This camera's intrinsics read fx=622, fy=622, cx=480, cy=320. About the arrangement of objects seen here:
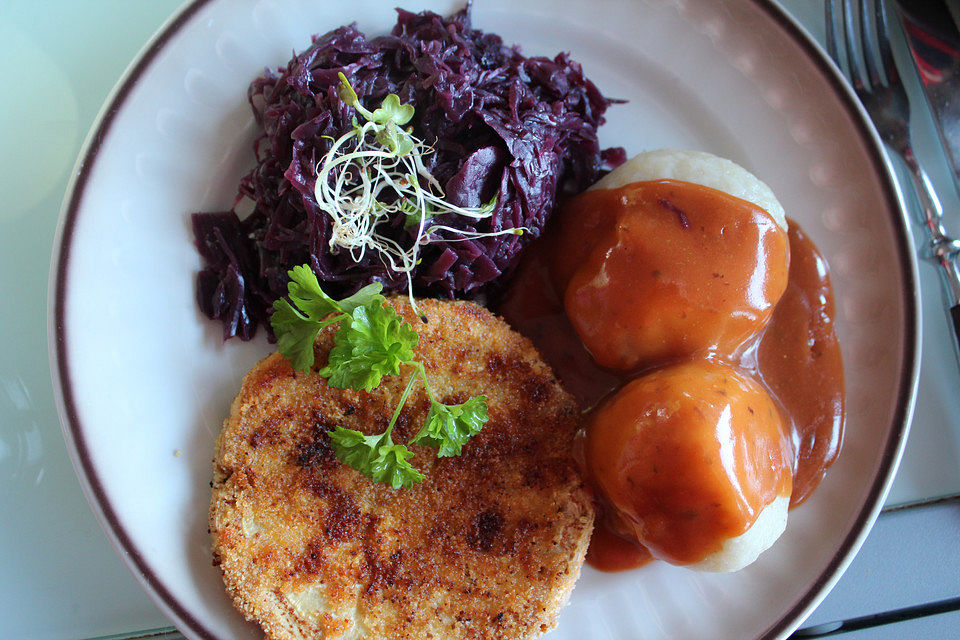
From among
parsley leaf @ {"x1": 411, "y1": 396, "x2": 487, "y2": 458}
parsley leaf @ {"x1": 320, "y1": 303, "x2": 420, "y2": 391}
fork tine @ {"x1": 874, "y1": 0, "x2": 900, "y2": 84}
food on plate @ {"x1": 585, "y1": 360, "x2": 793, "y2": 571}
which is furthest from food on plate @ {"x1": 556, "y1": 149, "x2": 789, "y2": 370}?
fork tine @ {"x1": 874, "y1": 0, "x2": 900, "y2": 84}

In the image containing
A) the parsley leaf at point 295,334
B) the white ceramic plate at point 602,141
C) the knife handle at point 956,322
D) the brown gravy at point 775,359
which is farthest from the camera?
the knife handle at point 956,322

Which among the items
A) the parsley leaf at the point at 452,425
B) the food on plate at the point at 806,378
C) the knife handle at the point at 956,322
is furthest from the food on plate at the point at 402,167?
the knife handle at the point at 956,322

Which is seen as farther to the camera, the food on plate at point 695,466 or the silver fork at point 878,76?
the silver fork at point 878,76

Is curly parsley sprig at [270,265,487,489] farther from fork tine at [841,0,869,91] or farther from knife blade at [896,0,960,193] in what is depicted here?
knife blade at [896,0,960,193]

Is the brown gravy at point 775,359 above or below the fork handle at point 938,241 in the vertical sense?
below

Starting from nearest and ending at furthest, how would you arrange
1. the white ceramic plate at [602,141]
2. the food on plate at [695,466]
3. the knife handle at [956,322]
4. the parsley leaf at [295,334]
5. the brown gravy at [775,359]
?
the food on plate at [695,466] < the parsley leaf at [295,334] < the white ceramic plate at [602,141] < the brown gravy at [775,359] < the knife handle at [956,322]

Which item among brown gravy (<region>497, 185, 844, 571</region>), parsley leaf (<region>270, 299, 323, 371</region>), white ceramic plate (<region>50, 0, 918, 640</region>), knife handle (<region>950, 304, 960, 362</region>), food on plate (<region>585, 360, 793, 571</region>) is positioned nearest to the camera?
food on plate (<region>585, 360, 793, 571</region>)

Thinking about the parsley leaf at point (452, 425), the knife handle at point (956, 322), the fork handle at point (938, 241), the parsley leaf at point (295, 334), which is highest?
the fork handle at point (938, 241)

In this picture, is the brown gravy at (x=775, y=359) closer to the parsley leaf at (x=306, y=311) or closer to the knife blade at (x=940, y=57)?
the parsley leaf at (x=306, y=311)

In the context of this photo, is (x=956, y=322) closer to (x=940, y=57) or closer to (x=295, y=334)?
(x=940, y=57)
